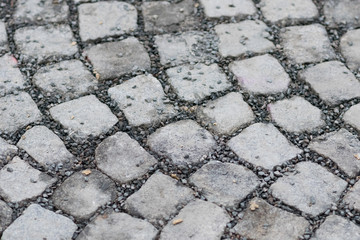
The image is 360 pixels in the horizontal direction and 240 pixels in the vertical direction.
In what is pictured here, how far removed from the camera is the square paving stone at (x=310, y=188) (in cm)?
250

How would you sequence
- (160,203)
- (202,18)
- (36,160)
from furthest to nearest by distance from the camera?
(202,18) → (36,160) → (160,203)

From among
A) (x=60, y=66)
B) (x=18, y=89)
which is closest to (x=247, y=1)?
(x=60, y=66)

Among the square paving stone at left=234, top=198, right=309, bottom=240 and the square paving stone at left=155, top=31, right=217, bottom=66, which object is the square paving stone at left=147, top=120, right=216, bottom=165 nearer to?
the square paving stone at left=234, top=198, right=309, bottom=240

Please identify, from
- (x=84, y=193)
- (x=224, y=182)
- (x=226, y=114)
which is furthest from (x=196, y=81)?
(x=84, y=193)

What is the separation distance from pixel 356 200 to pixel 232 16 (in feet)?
4.83

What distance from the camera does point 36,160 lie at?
2678 mm

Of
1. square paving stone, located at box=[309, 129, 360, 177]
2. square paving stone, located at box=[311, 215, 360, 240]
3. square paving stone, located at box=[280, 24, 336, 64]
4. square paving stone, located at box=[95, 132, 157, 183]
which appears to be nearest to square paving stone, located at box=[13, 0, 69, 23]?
square paving stone, located at box=[95, 132, 157, 183]

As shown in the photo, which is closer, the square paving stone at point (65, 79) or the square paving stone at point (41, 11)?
the square paving stone at point (65, 79)

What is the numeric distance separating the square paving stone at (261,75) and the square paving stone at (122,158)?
0.71 meters

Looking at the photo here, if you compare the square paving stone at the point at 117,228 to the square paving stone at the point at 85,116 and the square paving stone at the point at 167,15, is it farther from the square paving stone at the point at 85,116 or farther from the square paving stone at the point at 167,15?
the square paving stone at the point at 167,15

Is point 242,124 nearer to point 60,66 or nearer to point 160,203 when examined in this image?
point 160,203

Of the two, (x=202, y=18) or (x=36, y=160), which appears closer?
(x=36, y=160)

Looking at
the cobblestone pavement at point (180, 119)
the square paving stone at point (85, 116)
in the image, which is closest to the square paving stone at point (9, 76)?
the cobblestone pavement at point (180, 119)

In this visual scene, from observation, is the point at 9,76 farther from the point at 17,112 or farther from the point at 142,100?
the point at 142,100
